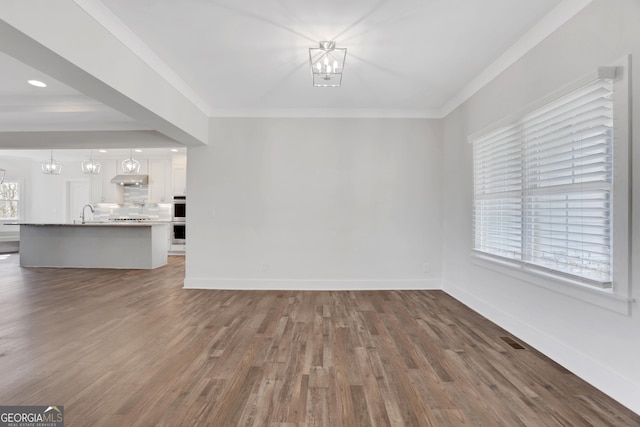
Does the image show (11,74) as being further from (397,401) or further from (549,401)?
(549,401)

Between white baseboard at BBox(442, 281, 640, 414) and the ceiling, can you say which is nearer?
white baseboard at BBox(442, 281, 640, 414)

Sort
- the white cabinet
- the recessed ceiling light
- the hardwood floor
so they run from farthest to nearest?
the white cabinet, the recessed ceiling light, the hardwood floor

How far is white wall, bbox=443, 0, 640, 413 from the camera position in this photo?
1.67 m

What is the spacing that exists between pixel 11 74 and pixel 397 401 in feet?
16.3

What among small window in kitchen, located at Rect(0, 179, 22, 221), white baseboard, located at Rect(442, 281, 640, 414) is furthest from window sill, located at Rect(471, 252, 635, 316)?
small window in kitchen, located at Rect(0, 179, 22, 221)

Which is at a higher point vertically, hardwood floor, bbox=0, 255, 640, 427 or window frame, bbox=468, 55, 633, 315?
window frame, bbox=468, 55, 633, 315

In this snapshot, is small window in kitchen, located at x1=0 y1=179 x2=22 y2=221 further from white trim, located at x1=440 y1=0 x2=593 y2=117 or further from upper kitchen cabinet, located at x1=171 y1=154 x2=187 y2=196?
white trim, located at x1=440 y1=0 x2=593 y2=117

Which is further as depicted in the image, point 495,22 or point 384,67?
point 384,67

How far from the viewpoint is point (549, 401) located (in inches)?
67.2

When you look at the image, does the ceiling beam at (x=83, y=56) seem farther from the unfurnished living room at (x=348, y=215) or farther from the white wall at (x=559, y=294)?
the white wall at (x=559, y=294)

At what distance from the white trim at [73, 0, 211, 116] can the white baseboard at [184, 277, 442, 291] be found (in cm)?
254

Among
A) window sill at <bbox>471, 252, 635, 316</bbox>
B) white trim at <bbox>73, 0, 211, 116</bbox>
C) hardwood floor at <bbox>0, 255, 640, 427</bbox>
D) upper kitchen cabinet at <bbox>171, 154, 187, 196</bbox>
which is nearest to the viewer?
hardwood floor at <bbox>0, 255, 640, 427</bbox>

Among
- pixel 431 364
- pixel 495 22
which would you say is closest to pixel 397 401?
pixel 431 364

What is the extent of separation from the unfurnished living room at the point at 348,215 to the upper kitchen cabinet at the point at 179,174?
297cm
